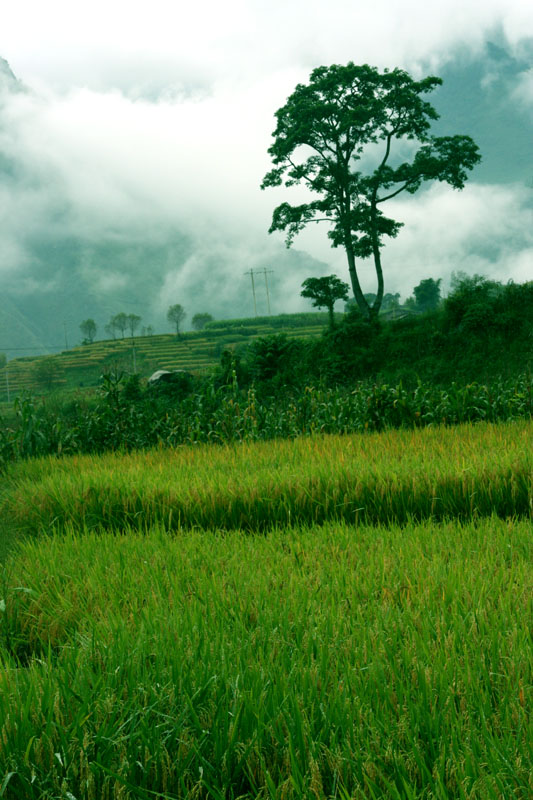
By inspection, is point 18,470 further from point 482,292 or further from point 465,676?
point 482,292

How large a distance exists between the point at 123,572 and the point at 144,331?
12514cm

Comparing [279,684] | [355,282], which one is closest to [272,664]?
[279,684]

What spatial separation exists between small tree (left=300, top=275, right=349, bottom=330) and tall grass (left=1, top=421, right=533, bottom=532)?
80.4 ft

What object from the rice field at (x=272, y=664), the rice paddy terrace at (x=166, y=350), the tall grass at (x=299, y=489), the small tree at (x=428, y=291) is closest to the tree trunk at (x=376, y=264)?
the tall grass at (x=299, y=489)

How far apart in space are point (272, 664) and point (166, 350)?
267 ft

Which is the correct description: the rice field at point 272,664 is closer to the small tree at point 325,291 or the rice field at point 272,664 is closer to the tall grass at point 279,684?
the tall grass at point 279,684

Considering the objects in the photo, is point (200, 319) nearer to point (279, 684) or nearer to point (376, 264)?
point (376, 264)

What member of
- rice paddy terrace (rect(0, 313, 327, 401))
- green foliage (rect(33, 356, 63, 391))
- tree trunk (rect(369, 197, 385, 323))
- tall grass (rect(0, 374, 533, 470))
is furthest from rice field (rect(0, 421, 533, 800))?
green foliage (rect(33, 356, 63, 391))

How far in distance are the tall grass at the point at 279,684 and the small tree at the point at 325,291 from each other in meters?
27.8

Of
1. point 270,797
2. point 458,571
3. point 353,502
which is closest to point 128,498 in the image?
point 353,502

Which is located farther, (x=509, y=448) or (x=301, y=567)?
(x=509, y=448)

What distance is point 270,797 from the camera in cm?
154

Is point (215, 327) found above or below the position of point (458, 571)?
above

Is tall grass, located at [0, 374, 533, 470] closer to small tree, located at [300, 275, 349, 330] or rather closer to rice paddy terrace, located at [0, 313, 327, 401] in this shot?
small tree, located at [300, 275, 349, 330]
